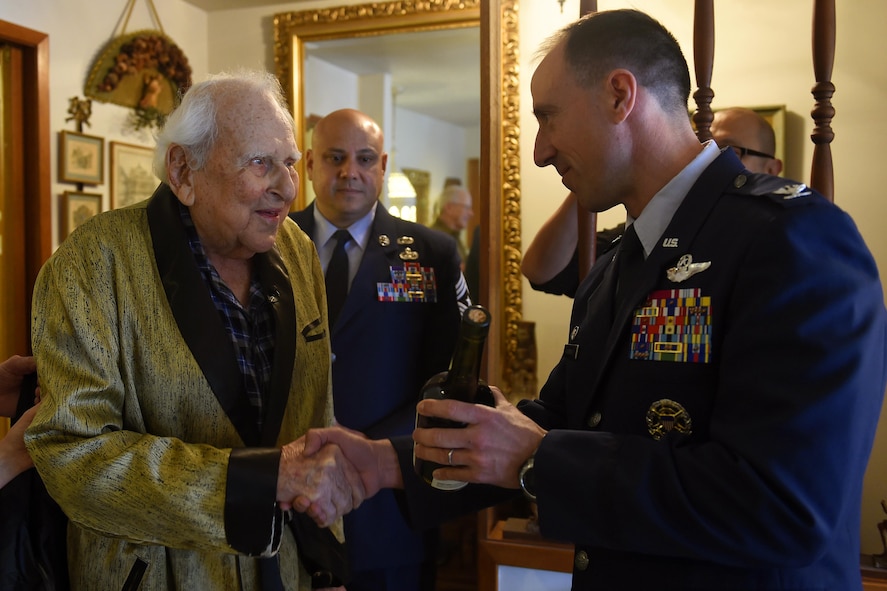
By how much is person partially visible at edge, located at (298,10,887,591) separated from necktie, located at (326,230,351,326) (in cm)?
112

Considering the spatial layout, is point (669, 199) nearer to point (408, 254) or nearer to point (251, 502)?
point (251, 502)

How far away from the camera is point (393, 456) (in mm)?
1533

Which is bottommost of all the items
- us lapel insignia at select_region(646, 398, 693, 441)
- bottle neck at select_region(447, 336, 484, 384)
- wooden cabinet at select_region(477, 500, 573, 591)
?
wooden cabinet at select_region(477, 500, 573, 591)

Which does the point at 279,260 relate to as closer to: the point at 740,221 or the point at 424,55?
the point at 740,221

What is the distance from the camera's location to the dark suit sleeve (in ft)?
2.85

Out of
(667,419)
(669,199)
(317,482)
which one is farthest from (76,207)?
(667,419)

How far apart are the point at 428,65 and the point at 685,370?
9.54 feet

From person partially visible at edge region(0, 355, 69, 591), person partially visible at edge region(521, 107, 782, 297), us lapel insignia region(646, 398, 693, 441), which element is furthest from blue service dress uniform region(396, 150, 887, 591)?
person partially visible at edge region(521, 107, 782, 297)

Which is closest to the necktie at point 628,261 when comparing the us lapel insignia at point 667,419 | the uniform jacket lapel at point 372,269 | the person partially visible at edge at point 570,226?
the us lapel insignia at point 667,419

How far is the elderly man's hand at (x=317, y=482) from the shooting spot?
49.9 inches

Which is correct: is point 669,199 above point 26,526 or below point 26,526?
above

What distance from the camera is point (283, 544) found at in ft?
4.63

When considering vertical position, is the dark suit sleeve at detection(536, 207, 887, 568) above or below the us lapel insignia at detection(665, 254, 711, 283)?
below

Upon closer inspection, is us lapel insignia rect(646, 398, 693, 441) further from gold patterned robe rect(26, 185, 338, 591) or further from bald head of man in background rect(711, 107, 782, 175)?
bald head of man in background rect(711, 107, 782, 175)
